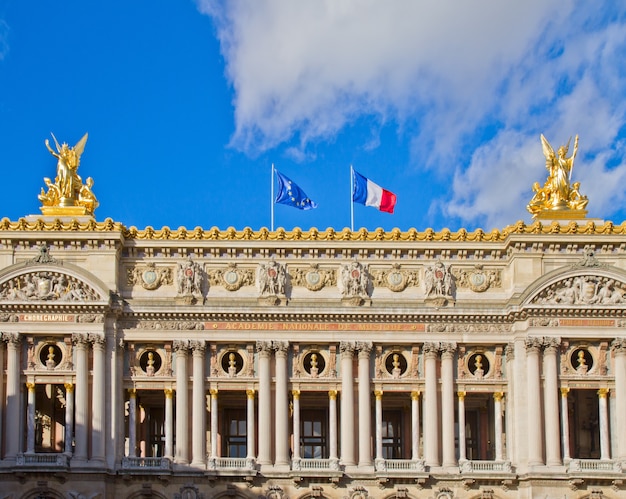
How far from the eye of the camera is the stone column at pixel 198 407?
6147 centimetres

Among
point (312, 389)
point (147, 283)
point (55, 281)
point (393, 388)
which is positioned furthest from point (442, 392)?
point (55, 281)

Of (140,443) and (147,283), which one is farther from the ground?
(147,283)

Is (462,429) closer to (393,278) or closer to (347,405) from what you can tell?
(347,405)

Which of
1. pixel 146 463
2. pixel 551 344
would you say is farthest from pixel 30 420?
pixel 551 344

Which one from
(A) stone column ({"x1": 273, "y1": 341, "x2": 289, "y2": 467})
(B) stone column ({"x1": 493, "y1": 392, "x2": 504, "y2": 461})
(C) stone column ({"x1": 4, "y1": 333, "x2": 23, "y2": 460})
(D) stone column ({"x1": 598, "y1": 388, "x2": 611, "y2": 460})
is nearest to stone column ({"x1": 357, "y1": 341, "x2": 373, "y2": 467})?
(A) stone column ({"x1": 273, "y1": 341, "x2": 289, "y2": 467})

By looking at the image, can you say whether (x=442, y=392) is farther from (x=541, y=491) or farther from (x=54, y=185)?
(x=54, y=185)

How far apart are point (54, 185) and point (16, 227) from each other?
344 centimetres

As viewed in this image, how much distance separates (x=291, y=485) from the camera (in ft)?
200

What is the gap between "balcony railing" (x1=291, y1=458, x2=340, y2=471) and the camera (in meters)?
60.9

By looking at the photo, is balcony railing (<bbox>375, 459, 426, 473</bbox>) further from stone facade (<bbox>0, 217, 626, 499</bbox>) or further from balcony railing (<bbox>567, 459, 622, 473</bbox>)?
balcony railing (<bbox>567, 459, 622, 473</bbox>)

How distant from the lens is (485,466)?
61312 mm

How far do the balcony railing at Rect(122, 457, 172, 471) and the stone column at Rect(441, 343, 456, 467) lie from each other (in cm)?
1293

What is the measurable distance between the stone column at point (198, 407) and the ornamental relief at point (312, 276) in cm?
551

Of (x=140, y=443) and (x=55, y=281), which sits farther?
(x=140, y=443)
